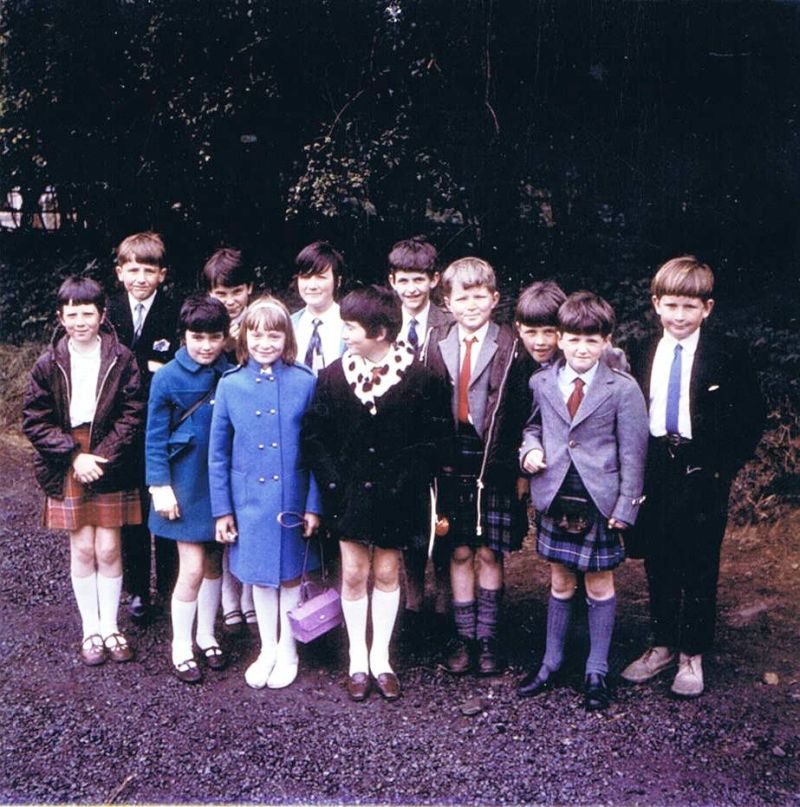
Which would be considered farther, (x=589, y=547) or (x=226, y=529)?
(x=226, y=529)

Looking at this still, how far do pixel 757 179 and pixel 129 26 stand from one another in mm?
5037

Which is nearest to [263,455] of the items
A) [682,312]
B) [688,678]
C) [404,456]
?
[404,456]

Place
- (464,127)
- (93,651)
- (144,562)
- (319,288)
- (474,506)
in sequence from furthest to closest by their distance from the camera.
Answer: (464,127), (144,562), (319,288), (93,651), (474,506)

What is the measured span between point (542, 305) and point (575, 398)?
472mm

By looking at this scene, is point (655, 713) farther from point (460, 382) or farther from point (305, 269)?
point (305, 269)

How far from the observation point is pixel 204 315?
13.0ft

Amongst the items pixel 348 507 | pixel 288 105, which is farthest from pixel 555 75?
pixel 348 507

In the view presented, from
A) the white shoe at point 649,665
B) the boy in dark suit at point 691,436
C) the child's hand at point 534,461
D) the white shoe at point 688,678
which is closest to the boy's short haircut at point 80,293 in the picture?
the child's hand at point 534,461

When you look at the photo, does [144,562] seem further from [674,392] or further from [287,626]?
[674,392]

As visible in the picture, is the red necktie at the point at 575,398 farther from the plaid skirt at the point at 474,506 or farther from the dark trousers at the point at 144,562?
the dark trousers at the point at 144,562

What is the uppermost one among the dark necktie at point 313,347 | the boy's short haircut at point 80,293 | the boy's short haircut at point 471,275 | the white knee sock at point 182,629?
the boy's short haircut at point 471,275

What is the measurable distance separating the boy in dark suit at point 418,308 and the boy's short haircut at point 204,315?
802 millimetres

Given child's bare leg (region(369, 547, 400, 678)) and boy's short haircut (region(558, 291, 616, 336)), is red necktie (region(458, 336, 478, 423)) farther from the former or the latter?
child's bare leg (region(369, 547, 400, 678))

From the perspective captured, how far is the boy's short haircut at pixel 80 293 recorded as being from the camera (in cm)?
399
